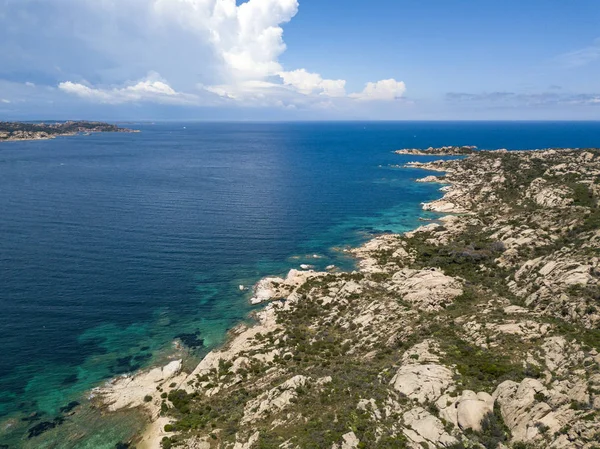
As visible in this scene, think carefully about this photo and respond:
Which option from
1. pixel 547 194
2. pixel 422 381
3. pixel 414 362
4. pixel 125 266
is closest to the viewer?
pixel 422 381

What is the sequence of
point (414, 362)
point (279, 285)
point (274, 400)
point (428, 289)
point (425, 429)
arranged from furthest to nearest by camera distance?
point (279, 285) → point (428, 289) → point (414, 362) → point (274, 400) → point (425, 429)

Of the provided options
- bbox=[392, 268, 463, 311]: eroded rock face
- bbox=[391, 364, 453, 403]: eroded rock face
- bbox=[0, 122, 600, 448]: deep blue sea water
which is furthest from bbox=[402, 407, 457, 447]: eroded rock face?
bbox=[0, 122, 600, 448]: deep blue sea water

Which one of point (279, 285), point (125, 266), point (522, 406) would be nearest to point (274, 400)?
point (522, 406)

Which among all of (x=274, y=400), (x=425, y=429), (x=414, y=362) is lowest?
(x=274, y=400)

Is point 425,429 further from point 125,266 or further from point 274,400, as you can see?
point 125,266

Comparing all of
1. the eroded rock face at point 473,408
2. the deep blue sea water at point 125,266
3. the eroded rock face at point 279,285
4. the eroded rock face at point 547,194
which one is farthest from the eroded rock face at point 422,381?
the eroded rock face at point 547,194
